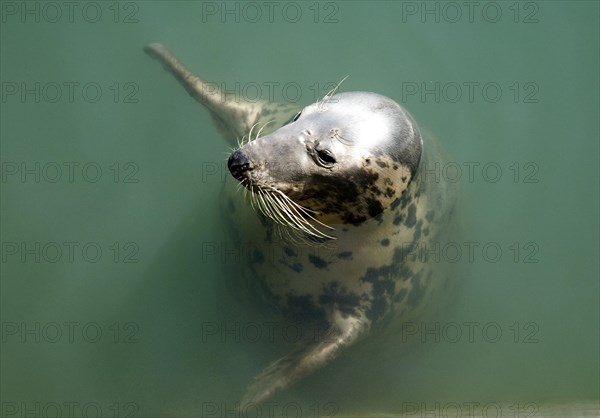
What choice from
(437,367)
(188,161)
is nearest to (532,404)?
(437,367)

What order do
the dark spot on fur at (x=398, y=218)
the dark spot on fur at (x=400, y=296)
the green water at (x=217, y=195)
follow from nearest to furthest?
the dark spot on fur at (x=398, y=218), the dark spot on fur at (x=400, y=296), the green water at (x=217, y=195)

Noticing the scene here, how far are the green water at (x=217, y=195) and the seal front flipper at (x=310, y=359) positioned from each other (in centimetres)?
40

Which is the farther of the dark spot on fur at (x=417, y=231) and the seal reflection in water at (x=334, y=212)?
the dark spot on fur at (x=417, y=231)

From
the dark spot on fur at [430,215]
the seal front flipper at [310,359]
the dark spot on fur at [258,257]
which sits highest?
the dark spot on fur at [430,215]

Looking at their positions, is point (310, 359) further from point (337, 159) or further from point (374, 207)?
point (337, 159)

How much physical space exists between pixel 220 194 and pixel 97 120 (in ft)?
4.16

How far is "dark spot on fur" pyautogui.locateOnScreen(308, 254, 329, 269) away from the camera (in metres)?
3.89

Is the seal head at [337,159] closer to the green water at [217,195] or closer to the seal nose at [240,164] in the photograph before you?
the seal nose at [240,164]

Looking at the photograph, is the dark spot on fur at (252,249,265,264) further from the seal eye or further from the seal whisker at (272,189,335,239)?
the seal eye

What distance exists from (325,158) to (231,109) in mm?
1403

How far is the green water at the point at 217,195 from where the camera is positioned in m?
4.61

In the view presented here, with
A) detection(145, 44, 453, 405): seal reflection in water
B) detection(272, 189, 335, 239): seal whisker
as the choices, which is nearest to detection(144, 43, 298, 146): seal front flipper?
detection(145, 44, 453, 405): seal reflection in water

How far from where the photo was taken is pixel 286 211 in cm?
335

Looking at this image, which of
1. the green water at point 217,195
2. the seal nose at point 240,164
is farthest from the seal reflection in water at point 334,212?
the green water at point 217,195
